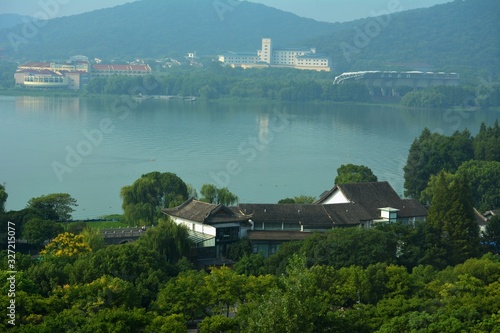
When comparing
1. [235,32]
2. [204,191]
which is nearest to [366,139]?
[204,191]

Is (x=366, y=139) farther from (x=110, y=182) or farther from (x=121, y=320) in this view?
(x=121, y=320)

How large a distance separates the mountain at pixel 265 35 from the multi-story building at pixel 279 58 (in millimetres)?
1409

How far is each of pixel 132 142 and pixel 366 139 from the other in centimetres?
598

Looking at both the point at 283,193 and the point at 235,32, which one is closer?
the point at 283,193

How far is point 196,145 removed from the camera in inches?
779

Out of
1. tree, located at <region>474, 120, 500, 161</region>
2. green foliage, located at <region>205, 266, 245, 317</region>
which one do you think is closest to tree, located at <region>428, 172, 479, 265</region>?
green foliage, located at <region>205, 266, 245, 317</region>

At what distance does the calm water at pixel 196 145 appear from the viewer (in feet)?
48.9

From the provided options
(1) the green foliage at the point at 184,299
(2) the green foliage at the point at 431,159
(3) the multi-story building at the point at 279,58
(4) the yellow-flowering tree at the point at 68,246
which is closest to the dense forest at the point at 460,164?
(2) the green foliage at the point at 431,159

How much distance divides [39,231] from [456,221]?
430 cm

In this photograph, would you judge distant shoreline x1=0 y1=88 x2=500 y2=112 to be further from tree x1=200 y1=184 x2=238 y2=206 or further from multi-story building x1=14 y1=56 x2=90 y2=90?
tree x1=200 y1=184 x2=238 y2=206

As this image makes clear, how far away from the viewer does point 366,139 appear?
2231 centimetres

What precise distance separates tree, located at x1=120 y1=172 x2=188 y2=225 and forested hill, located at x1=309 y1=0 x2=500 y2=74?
4186cm

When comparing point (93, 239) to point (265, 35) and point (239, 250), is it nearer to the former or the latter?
point (239, 250)

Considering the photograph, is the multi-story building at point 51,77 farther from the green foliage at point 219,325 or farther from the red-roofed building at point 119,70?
the green foliage at point 219,325
